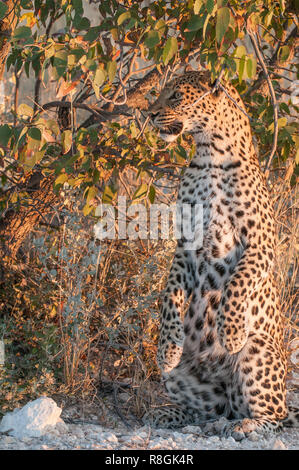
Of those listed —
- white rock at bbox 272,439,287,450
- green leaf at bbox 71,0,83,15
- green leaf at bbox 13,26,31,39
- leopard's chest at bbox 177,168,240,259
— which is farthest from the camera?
leopard's chest at bbox 177,168,240,259

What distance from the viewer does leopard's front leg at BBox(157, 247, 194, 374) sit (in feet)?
13.5

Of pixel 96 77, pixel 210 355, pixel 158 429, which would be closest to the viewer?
pixel 96 77

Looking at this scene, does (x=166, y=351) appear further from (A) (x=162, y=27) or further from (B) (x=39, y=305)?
(A) (x=162, y=27)

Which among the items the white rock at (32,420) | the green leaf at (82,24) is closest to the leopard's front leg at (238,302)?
the white rock at (32,420)

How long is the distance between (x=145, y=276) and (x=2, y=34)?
1754 mm

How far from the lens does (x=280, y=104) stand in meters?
4.90

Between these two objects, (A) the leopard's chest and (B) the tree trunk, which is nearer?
(A) the leopard's chest

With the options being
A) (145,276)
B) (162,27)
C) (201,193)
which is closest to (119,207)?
(145,276)

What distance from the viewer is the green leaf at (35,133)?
366 centimetres

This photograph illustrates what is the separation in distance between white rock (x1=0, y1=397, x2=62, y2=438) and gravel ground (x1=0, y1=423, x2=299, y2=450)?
4cm

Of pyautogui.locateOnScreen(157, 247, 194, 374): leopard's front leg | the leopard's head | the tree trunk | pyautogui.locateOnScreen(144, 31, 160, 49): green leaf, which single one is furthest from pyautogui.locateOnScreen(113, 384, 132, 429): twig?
the tree trunk

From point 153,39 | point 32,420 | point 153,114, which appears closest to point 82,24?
point 153,39

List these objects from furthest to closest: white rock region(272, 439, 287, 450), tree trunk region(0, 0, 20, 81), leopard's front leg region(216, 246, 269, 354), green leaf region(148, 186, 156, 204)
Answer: tree trunk region(0, 0, 20, 81) → green leaf region(148, 186, 156, 204) → leopard's front leg region(216, 246, 269, 354) → white rock region(272, 439, 287, 450)

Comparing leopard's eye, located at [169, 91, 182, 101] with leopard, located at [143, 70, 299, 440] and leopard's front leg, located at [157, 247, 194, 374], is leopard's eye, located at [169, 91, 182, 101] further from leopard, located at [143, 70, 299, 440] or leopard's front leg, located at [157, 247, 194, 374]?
leopard's front leg, located at [157, 247, 194, 374]
